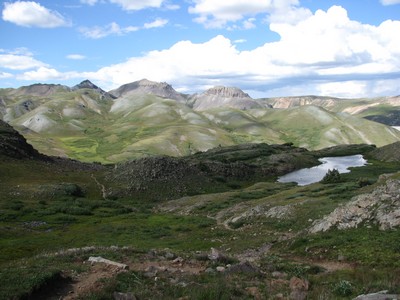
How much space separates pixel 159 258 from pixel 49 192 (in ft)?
227

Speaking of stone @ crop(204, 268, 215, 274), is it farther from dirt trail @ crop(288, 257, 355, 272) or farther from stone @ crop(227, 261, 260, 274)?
dirt trail @ crop(288, 257, 355, 272)

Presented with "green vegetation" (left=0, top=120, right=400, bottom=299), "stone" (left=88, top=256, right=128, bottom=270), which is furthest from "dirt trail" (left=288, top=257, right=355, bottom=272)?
"stone" (left=88, top=256, right=128, bottom=270)

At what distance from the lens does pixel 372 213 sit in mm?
34969

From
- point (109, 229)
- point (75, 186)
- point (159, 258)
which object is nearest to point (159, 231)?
point (109, 229)

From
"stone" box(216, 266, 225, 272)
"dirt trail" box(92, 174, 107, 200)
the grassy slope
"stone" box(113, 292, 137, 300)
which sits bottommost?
"dirt trail" box(92, 174, 107, 200)

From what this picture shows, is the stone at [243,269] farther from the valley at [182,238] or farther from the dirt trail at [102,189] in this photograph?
the dirt trail at [102,189]

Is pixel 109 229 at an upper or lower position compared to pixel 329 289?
lower

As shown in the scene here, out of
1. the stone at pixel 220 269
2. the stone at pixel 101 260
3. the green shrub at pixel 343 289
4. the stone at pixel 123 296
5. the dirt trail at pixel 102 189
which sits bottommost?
the dirt trail at pixel 102 189

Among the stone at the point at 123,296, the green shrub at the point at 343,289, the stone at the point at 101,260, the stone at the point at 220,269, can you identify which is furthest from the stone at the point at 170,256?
the green shrub at the point at 343,289

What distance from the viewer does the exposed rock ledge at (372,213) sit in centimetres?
3319

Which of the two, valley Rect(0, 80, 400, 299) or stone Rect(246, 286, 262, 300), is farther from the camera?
valley Rect(0, 80, 400, 299)

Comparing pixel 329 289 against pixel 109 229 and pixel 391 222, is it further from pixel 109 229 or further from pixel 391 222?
pixel 109 229

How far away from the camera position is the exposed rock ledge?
33188 mm

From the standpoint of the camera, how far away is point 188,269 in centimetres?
2534
